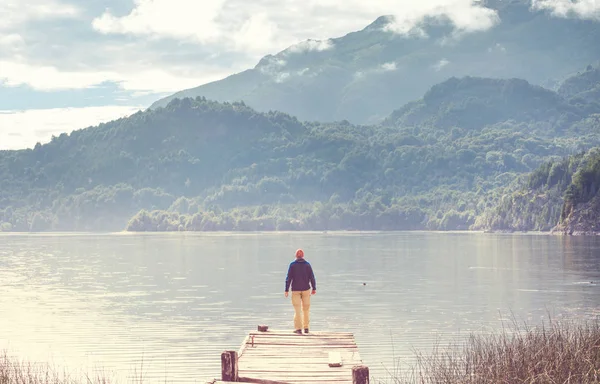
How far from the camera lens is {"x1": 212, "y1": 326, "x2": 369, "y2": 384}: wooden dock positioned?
2491cm

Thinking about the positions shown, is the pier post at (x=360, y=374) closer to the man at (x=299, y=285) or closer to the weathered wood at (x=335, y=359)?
the weathered wood at (x=335, y=359)

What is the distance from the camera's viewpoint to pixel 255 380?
81.9 ft

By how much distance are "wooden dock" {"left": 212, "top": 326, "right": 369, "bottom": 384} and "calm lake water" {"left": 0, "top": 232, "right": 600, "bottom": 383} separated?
6.00 m

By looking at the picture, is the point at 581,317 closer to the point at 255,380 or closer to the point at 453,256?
the point at 255,380

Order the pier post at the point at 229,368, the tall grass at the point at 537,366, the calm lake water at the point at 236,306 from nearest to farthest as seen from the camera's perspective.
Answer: the tall grass at the point at 537,366 → the pier post at the point at 229,368 → the calm lake water at the point at 236,306

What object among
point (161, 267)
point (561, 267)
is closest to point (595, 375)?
point (561, 267)

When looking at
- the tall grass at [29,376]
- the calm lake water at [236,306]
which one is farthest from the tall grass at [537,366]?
the calm lake water at [236,306]

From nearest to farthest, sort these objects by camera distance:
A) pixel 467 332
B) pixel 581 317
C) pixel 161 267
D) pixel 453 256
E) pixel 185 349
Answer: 1. pixel 185 349
2. pixel 467 332
3. pixel 581 317
4. pixel 161 267
5. pixel 453 256

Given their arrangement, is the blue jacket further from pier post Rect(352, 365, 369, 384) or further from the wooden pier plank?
pier post Rect(352, 365, 369, 384)

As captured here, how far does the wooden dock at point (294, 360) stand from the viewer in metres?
24.9

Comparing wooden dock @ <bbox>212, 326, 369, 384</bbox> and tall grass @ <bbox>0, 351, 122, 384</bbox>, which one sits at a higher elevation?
wooden dock @ <bbox>212, 326, 369, 384</bbox>

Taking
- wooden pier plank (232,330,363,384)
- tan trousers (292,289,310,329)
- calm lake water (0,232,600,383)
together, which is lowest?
calm lake water (0,232,600,383)

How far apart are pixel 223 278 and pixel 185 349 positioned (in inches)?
2032

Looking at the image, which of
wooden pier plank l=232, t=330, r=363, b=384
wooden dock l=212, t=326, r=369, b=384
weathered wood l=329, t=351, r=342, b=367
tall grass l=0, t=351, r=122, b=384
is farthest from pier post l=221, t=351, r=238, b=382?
tall grass l=0, t=351, r=122, b=384
